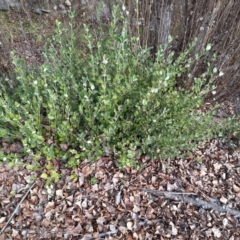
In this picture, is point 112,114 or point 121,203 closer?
point 121,203

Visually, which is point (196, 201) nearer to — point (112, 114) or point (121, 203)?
point (121, 203)

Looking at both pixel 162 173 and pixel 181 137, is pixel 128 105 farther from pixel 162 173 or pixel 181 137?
pixel 162 173

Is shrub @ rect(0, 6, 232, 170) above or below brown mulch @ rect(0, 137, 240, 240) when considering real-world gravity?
above

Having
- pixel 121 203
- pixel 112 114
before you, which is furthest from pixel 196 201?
pixel 112 114

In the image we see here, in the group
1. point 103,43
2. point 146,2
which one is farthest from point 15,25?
point 146,2

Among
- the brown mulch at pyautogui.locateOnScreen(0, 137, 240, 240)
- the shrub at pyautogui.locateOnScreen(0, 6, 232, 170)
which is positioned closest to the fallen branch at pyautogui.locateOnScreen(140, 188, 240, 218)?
the brown mulch at pyautogui.locateOnScreen(0, 137, 240, 240)

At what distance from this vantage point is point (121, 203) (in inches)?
91.6

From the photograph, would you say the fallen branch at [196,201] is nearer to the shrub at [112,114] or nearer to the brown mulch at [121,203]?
the brown mulch at [121,203]

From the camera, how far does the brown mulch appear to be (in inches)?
86.0

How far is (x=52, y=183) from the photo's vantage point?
2.34 metres

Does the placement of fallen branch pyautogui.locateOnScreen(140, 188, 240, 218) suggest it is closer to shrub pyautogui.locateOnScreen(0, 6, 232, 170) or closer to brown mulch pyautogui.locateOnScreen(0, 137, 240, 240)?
brown mulch pyautogui.locateOnScreen(0, 137, 240, 240)

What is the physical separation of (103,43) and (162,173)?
4.51 feet

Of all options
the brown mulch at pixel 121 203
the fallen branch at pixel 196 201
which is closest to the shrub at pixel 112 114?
the brown mulch at pixel 121 203

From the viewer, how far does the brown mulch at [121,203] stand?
7.16ft
